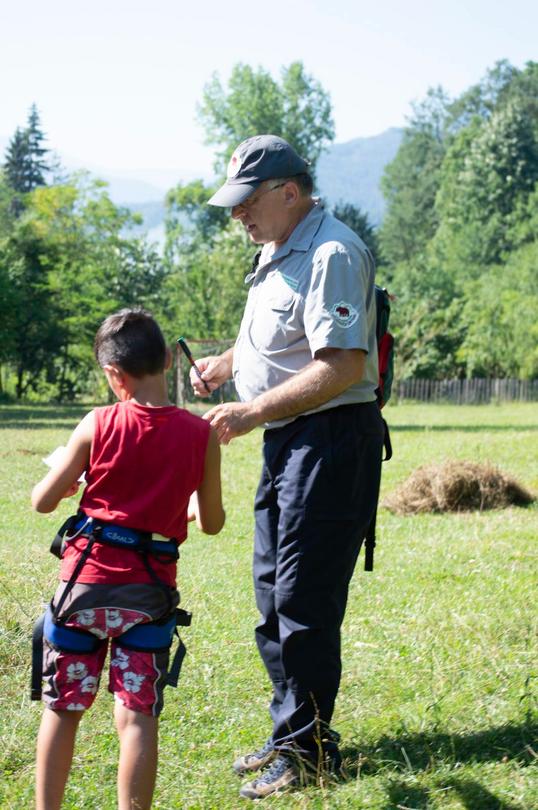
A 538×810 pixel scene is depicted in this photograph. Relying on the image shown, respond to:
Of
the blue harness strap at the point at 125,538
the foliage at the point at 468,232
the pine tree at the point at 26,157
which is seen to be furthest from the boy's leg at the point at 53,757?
the pine tree at the point at 26,157

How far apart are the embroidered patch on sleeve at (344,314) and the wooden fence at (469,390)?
47.9 m

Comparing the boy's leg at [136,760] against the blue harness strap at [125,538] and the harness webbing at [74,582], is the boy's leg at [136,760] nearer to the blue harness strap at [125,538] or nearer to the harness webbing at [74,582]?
the harness webbing at [74,582]

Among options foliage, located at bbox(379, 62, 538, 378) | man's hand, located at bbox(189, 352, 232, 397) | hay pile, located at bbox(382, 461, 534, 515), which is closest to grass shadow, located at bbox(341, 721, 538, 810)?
man's hand, located at bbox(189, 352, 232, 397)

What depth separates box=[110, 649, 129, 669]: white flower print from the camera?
3514mm

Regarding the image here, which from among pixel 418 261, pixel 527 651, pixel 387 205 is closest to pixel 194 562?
pixel 527 651

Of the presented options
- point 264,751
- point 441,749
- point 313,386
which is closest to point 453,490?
point 441,749

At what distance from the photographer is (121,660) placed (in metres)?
3.52

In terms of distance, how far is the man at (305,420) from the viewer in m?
4.03

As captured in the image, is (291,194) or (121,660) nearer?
(121,660)

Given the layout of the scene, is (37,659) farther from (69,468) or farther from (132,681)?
(69,468)

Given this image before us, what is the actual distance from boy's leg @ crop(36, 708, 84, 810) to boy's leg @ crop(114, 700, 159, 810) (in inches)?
6.9

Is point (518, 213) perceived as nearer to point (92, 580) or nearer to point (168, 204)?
point (168, 204)

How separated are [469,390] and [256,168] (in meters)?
49.1

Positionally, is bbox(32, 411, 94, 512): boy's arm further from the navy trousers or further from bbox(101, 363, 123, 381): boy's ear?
the navy trousers
